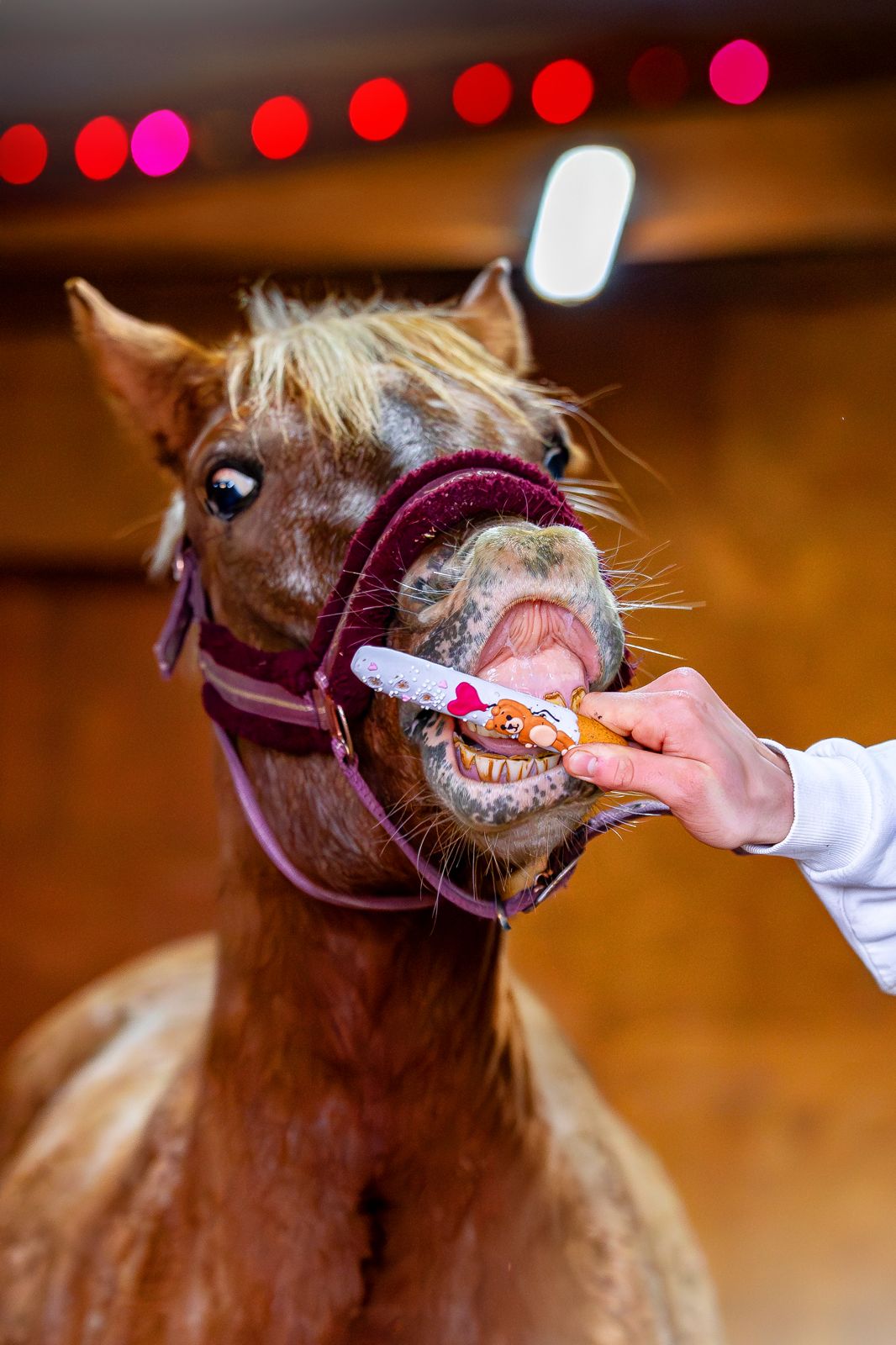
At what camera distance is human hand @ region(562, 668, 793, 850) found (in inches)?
37.4

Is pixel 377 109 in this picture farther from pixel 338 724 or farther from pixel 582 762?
pixel 582 762

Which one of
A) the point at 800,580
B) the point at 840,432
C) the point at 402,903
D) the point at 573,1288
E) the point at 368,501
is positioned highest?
the point at 840,432

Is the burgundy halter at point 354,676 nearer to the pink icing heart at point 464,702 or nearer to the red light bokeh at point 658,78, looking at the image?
the pink icing heart at point 464,702

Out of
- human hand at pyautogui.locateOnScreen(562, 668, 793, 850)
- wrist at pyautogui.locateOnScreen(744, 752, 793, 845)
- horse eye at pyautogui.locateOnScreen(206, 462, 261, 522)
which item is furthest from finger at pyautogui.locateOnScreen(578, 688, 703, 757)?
horse eye at pyautogui.locateOnScreen(206, 462, 261, 522)

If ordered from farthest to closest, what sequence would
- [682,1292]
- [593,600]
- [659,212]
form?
[659,212]
[682,1292]
[593,600]

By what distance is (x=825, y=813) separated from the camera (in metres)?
1.03

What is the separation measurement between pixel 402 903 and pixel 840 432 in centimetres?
376

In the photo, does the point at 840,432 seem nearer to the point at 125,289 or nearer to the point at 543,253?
the point at 543,253

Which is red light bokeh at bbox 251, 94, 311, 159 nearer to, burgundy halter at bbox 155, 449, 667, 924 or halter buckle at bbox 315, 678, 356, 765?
burgundy halter at bbox 155, 449, 667, 924

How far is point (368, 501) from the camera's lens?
4.13 feet

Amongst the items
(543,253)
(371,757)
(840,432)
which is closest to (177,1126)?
(371,757)

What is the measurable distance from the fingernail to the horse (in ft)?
0.57

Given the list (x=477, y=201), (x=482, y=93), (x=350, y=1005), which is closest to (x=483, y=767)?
(x=350, y=1005)

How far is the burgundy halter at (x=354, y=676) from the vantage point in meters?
1.08
